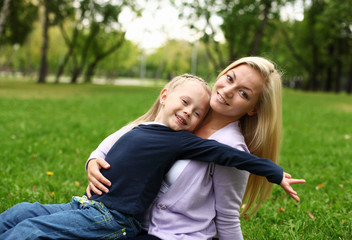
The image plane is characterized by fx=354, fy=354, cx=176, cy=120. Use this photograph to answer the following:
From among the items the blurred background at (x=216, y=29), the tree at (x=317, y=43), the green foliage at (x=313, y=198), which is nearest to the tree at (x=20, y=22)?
the blurred background at (x=216, y=29)

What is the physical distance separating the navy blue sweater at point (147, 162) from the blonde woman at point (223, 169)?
0.22 ft

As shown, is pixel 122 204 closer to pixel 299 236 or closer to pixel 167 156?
pixel 167 156

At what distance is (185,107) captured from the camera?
7.48ft

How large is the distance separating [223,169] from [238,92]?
50 cm

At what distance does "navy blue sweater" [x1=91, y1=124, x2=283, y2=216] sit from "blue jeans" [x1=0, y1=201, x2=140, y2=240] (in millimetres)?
73

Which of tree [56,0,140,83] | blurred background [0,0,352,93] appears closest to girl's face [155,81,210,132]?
blurred background [0,0,352,93]

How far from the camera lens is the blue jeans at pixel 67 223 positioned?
1.96 meters

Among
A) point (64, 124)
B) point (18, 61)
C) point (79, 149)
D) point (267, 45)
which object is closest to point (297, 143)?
point (79, 149)

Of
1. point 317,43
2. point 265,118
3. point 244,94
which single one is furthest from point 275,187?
point 317,43

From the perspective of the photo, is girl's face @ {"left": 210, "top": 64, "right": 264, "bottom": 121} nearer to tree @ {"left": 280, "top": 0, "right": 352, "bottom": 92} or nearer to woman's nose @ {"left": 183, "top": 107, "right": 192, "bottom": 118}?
woman's nose @ {"left": 183, "top": 107, "right": 192, "bottom": 118}

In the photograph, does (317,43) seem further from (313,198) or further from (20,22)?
(313,198)

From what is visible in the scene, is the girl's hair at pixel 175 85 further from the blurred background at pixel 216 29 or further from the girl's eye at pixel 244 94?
the blurred background at pixel 216 29

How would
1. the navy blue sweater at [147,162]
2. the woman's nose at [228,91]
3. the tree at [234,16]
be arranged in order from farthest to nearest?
the tree at [234,16] < the woman's nose at [228,91] < the navy blue sweater at [147,162]

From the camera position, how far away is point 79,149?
231 inches
